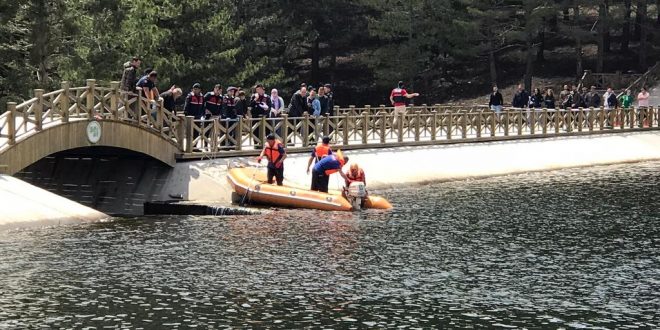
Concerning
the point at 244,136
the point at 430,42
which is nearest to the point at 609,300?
the point at 244,136

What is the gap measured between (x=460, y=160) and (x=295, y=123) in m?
7.76

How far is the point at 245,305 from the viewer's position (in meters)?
19.9

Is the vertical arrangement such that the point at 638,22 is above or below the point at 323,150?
above

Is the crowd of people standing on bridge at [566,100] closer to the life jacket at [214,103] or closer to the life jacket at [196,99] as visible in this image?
the life jacket at [214,103]

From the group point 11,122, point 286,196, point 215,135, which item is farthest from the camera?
point 215,135

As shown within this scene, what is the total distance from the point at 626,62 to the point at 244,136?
45.6 meters

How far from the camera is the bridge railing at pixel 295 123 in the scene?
105ft

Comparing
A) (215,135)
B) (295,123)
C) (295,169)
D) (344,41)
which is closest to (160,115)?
(215,135)

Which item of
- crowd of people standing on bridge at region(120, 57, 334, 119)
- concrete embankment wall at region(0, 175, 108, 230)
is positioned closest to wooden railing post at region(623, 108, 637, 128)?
crowd of people standing on bridge at region(120, 57, 334, 119)

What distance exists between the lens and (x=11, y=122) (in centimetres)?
2992

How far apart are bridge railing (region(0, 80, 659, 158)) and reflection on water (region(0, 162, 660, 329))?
3888 millimetres

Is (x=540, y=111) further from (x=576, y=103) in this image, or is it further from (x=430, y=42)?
(x=430, y=42)

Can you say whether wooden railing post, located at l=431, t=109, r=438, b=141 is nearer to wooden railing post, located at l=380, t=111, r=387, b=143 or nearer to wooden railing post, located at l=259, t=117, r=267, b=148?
wooden railing post, located at l=380, t=111, r=387, b=143

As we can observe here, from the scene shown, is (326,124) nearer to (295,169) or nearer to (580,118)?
(295,169)
